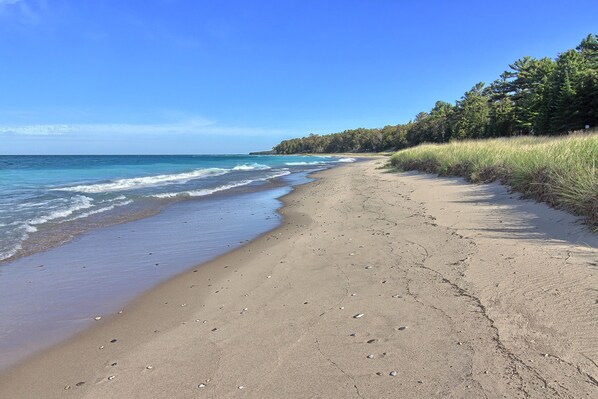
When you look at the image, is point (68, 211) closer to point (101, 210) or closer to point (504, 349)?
point (101, 210)

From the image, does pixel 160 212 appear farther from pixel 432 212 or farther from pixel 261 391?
pixel 261 391

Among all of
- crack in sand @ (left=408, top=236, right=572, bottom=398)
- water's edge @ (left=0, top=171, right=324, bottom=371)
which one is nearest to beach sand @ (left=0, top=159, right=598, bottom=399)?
crack in sand @ (left=408, top=236, right=572, bottom=398)

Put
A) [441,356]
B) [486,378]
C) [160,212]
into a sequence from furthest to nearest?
[160,212], [441,356], [486,378]

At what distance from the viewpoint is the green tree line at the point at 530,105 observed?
115ft

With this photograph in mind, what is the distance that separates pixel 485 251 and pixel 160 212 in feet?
32.6

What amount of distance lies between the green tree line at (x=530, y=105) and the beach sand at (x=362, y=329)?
3720cm

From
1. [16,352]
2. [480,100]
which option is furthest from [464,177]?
[480,100]

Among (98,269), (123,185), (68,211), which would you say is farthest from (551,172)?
(123,185)

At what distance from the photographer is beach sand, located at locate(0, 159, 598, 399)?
104 inches

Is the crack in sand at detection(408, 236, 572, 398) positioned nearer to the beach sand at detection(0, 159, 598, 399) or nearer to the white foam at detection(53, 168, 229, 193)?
the beach sand at detection(0, 159, 598, 399)

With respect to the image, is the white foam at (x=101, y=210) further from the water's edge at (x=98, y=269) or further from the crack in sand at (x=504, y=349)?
the crack in sand at (x=504, y=349)

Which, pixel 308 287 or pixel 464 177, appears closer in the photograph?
pixel 308 287

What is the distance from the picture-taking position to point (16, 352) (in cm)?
352

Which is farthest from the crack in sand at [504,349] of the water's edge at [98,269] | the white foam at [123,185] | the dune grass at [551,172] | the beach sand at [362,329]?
the white foam at [123,185]
